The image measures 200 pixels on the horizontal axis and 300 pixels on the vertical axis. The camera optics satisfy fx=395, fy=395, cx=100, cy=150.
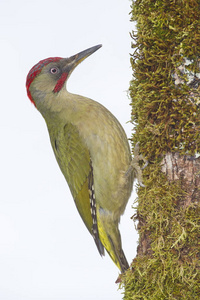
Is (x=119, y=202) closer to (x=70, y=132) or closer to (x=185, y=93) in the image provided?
(x=70, y=132)

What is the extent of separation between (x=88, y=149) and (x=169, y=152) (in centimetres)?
132

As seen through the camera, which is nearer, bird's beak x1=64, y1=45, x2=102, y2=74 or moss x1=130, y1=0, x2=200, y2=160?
moss x1=130, y1=0, x2=200, y2=160

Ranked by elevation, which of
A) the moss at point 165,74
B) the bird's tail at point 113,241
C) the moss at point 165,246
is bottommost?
the moss at point 165,246

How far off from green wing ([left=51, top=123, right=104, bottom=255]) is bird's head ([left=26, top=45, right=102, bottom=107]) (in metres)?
0.51

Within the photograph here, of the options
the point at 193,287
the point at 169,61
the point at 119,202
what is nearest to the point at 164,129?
the point at 169,61

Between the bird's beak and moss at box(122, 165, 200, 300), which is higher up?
the bird's beak

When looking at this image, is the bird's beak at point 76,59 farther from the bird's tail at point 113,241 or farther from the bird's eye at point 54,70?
the bird's tail at point 113,241

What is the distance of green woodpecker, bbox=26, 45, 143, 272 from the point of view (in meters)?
3.92

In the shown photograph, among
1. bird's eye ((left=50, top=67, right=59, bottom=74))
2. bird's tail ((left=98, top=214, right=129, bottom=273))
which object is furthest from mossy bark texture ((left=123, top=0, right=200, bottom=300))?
bird's eye ((left=50, top=67, right=59, bottom=74))

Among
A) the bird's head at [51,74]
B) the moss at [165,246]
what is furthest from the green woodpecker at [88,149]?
the moss at [165,246]

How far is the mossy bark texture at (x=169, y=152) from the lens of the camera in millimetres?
2682

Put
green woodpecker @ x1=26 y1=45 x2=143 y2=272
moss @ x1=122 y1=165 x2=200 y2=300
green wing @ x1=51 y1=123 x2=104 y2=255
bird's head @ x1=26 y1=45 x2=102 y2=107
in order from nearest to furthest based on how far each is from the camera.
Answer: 1. moss @ x1=122 y1=165 x2=200 y2=300
2. green woodpecker @ x1=26 y1=45 x2=143 y2=272
3. green wing @ x1=51 y1=123 x2=104 y2=255
4. bird's head @ x1=26 y1=45 x2=102 y2=107

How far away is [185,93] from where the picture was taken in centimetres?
273

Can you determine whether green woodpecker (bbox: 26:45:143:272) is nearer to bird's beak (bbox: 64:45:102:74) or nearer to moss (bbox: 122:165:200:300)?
bird's beak (bbox: 64:45:102:74)
